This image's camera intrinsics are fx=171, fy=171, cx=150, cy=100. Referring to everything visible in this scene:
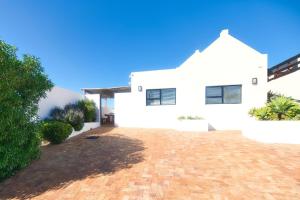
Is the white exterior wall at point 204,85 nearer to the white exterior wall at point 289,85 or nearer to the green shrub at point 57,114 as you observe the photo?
the white exterior wall at point 289,85

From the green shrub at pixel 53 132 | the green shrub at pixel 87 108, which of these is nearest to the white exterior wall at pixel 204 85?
the green shrub at pixel 87 108

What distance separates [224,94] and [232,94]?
0.52 metres

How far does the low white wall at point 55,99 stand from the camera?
31.9ft

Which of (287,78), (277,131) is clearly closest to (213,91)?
(277,131)

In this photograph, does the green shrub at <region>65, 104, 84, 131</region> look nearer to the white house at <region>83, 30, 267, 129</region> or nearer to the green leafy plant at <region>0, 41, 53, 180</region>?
the white house at <region>83, 30, 267, 129</region>

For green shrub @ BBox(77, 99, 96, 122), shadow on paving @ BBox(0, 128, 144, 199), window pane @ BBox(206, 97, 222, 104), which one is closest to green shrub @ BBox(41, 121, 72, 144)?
shadow on paving @ BBox(0, 128, 144, 199)

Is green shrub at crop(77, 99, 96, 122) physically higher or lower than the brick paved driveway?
higher

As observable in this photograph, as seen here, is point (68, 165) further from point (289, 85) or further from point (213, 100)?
point (289, 85)

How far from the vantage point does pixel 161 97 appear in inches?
536

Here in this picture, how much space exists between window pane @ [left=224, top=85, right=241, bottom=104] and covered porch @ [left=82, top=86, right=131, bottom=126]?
9.33 m

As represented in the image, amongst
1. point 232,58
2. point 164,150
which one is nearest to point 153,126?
point 164,150

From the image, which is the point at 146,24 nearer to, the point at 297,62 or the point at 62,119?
the point at 62,119

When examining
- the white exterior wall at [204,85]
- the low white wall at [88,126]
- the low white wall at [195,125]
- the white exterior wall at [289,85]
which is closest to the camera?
the low white wall at [88,126]

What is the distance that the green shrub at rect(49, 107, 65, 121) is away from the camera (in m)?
9.98
